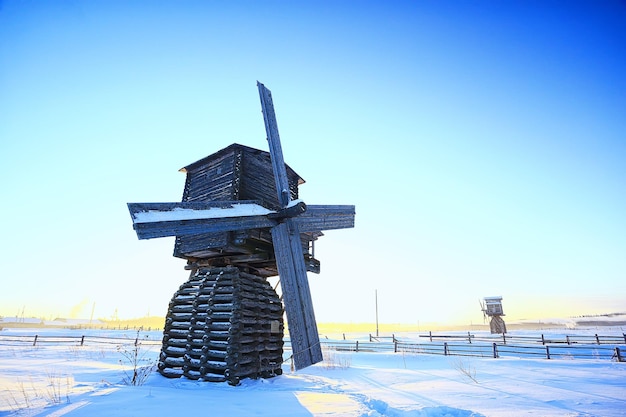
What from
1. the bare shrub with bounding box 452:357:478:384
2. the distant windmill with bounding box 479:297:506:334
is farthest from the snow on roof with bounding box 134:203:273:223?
the distant windmill with bounding box 479:297:506:334

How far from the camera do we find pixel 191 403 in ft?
17.7

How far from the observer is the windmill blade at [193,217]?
5.18 meters

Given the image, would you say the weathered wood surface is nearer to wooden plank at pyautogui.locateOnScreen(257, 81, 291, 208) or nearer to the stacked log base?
wooden plank at pyautogui.locateOnScreen(257, 81, 291, 208)

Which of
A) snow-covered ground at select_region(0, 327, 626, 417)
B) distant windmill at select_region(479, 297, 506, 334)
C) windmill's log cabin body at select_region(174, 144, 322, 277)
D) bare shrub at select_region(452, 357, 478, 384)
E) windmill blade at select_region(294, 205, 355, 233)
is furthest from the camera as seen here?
distant windmill at select_region(479, 297, 506, 334)

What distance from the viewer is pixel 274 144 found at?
27.8ft

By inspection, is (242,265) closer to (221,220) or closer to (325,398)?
(221,220)

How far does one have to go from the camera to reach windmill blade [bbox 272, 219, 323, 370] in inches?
237

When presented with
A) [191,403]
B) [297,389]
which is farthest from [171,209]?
[297,389]

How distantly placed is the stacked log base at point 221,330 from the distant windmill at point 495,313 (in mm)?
36070

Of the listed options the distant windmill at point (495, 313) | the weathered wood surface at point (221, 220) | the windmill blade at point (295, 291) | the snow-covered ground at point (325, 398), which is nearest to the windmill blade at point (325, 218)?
the weathered wood surface at point (221, 220)

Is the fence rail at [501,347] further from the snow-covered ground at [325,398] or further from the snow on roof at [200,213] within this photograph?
the snow on roof at [200,213]

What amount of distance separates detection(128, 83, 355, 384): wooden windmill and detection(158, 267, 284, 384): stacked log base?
0.03m

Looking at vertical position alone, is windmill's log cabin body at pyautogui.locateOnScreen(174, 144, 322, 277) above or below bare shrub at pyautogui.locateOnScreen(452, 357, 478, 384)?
above

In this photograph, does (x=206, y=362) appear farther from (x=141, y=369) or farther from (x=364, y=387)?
(x=364, y=387)
